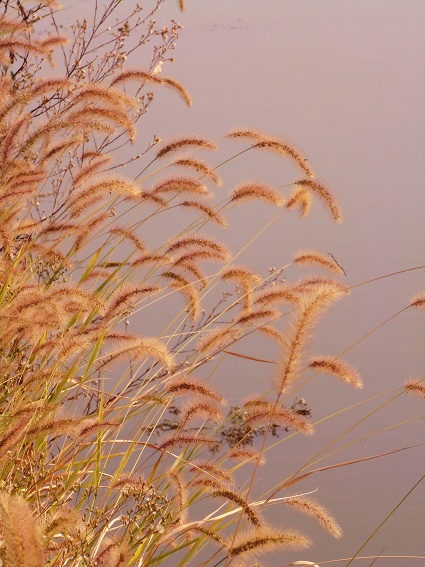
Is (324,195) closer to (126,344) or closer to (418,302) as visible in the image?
(418,302)

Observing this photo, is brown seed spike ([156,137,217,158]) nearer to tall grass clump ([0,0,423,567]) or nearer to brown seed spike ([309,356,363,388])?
tall grass clump ([0,0,423,567])

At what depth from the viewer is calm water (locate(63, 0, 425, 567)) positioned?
8.34ft

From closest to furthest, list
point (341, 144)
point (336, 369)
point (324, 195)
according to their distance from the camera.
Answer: point (336, 369), point (324, 195), point (341, 144)

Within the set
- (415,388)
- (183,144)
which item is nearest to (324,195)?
(183,144)

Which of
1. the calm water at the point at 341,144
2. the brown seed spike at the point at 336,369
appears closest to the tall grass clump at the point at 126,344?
the brown seed spike at the point at 336,369

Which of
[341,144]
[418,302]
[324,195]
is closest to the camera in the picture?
[418,302]

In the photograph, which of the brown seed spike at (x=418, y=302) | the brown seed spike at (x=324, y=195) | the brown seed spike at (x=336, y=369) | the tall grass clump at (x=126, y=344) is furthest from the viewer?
the brown seed spike at (x=324, y=195)

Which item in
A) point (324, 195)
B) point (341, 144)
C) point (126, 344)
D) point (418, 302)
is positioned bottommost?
point (126, 344)

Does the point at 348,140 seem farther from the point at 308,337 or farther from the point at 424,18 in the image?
the point at 308,337

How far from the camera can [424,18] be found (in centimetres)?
339

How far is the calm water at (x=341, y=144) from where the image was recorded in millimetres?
2543

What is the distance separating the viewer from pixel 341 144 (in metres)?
3.23

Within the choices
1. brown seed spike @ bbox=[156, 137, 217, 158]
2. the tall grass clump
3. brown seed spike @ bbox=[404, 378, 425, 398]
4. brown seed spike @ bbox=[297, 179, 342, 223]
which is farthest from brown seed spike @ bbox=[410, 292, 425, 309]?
brown seed spike @ bbox=[156, 137, 217, 158]

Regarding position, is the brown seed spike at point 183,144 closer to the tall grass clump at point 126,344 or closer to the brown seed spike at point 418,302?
the tall grass clump at point 126,344
